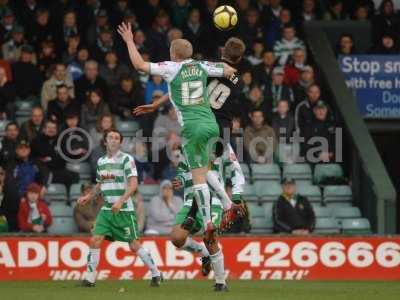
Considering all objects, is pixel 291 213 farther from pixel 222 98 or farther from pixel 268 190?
pixel 222 98

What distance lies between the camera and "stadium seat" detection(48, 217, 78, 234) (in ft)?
61.4

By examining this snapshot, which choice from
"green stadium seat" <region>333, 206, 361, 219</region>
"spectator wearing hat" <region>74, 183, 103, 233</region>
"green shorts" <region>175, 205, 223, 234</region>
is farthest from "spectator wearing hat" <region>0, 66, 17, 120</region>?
"green shorts" <region>175, 205, 223, 234</region>

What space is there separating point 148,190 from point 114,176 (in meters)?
4.52

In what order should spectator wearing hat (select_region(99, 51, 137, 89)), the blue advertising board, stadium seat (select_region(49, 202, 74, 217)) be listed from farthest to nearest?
1. the blue advertising board
2. spectator wearing hat (select_region(99, 51, 137, 89))
3. stadium seat (select_region(49, 202, 74, 217))

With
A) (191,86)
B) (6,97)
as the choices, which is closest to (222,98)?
(191,86)

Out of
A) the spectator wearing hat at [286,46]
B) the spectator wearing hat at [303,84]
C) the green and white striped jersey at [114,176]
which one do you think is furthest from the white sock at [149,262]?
the spectator wearing hat at [286,46]

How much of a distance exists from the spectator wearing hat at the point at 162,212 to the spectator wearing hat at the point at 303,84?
3415 millimetres

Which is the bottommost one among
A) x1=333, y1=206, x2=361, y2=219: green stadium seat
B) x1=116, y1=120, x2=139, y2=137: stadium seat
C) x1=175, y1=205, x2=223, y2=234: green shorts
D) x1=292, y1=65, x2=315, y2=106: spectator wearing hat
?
x1=333, y1=206, x2=361, y2=219: green stadium seat

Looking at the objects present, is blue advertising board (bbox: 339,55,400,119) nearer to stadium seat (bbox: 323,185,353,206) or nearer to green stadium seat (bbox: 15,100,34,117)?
stadium seat (bbox: 323,185,353,206)

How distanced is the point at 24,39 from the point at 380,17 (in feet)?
20.9

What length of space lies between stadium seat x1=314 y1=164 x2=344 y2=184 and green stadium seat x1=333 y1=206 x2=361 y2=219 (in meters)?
0.66

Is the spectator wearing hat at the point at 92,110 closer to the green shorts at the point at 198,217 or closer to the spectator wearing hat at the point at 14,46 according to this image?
the spectator wearing hat at the point at 14,46

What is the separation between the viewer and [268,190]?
1992cm

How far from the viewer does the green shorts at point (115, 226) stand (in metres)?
14.9
